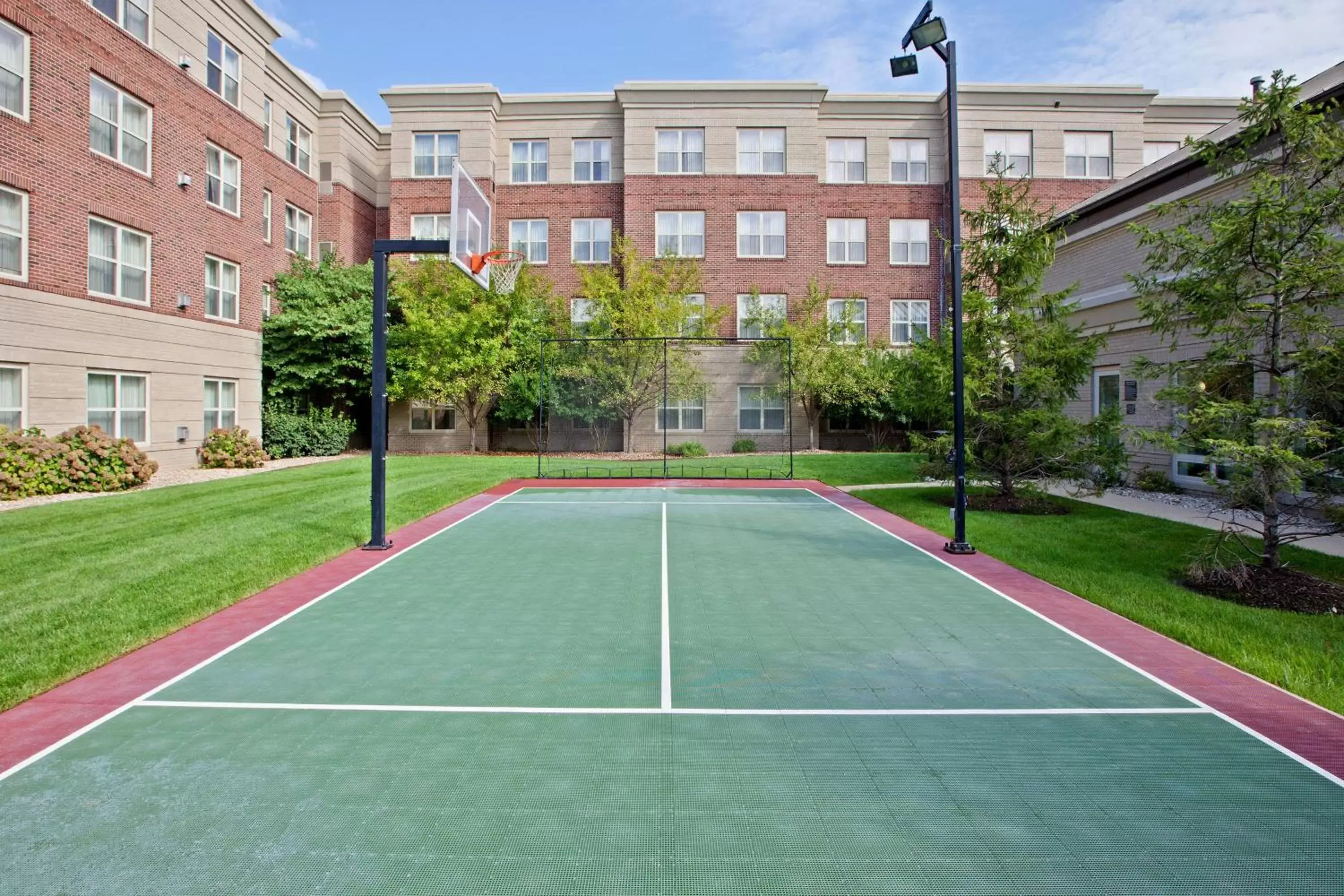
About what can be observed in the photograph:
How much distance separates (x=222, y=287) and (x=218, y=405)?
3.57m

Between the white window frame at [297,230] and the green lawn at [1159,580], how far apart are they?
24654mm

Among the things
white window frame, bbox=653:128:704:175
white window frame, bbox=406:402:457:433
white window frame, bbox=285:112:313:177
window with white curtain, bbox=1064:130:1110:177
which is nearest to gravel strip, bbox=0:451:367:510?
white window frame, bbox=406:402:457:433

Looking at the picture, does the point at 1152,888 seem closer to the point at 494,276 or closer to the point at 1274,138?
the point at 1274,138

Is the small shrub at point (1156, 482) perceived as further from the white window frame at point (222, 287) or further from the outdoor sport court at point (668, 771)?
the white window frame at point (222, 287)

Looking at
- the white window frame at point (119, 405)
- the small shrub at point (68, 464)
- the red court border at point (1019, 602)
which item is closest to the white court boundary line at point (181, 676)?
the red court border at point (1019, 602)

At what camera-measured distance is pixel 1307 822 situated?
3.50 meters

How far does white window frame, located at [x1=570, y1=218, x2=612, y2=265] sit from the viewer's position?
99.3ft

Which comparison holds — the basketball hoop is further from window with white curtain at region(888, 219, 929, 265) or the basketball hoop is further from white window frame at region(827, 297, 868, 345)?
window with white curtain at region(888, 219, 929, 265)

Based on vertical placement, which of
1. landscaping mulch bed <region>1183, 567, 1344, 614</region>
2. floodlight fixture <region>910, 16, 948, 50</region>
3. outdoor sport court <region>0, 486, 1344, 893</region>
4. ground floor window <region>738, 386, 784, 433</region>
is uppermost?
floodlight fixture <region>910, 16, 948, 50</region>

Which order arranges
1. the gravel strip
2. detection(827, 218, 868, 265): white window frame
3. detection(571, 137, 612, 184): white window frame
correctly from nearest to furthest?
the gravel strip, detection(827, 218, 868, 265): white window frame, detection(571, 137, 612, 184): white window frame

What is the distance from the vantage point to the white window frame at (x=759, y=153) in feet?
96.8

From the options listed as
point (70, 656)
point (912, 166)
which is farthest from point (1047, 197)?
point (70, 656)

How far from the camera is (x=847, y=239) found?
99.4 feet

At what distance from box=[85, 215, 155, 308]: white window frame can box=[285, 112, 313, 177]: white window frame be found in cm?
1023
